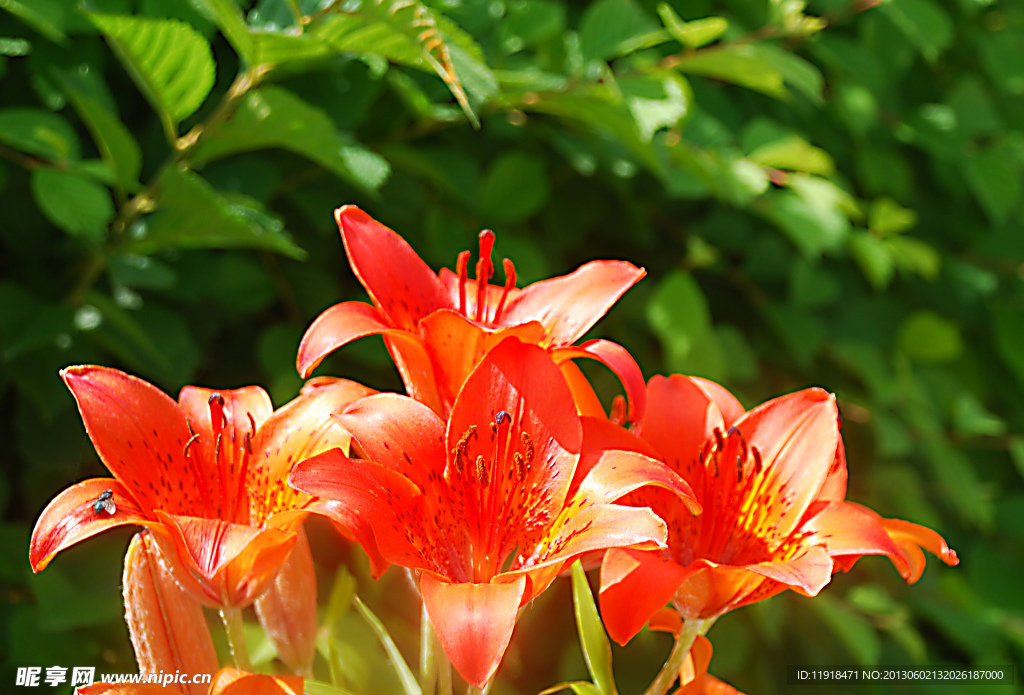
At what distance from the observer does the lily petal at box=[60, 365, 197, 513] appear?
314mm

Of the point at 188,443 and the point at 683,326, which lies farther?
the point at 683,326

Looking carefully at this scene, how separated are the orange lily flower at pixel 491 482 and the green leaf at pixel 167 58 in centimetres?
29

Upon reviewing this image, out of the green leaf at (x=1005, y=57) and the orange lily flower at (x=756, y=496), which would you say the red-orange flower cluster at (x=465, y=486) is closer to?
the orange lily flower at (x=756, y=496)

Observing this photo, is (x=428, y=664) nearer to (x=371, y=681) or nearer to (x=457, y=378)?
(x=457, y=378)

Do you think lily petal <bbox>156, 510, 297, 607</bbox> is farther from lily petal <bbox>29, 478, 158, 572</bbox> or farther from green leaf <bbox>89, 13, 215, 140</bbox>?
green leaf <bbox>89, 13, 215, 140</bbox>

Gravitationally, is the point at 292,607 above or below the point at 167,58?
below

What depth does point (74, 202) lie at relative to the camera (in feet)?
1.71

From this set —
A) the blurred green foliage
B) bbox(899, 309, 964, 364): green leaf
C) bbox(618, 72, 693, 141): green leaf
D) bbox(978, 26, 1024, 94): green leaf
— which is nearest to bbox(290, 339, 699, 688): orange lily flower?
the blurred green foliage

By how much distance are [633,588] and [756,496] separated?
0.10 metres

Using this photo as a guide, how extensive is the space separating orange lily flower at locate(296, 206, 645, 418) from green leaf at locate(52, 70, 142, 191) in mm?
232

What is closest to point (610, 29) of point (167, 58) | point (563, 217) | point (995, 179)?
point (563, 217)

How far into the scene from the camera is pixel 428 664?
333mm

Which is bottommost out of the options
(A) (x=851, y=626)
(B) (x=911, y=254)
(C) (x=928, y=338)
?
(A) (x=851, y=626)

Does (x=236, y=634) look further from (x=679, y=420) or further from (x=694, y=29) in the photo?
(x=694, y=29)
